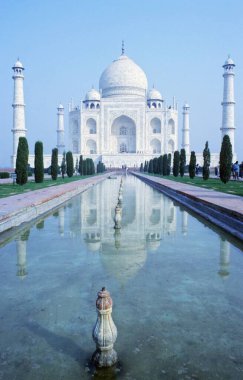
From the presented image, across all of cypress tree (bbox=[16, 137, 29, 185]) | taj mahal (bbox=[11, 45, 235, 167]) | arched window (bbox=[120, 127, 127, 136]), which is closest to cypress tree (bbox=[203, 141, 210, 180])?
cypress tree (bbox=[16, 137, 29, 185])

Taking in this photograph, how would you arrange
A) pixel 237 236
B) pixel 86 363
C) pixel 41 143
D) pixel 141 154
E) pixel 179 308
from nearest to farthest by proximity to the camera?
pixel 86 363, pixel 179 308, pixel 237 236, pixel 41 143, pixel 141 154

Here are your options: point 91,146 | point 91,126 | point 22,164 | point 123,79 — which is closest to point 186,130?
point 123,79

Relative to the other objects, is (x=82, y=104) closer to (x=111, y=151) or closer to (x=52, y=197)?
(x=111, y=151)

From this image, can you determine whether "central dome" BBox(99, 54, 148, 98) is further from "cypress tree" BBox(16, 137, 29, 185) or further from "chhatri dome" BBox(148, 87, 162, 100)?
"cypress tree" BBox(16, 137, 29, 185)

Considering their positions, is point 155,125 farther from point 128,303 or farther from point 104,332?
point 104,332

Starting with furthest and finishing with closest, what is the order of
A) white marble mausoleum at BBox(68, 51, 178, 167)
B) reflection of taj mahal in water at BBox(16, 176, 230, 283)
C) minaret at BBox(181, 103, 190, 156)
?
white marble mausoleum at BBox(68, 51, 178, 167) < minaret at BBox(181, 103, 190, 156) < reflection of taj mahal in water at BBox(16, 176, 230, 283)

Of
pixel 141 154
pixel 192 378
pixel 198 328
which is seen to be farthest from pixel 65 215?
pixel 141 154
